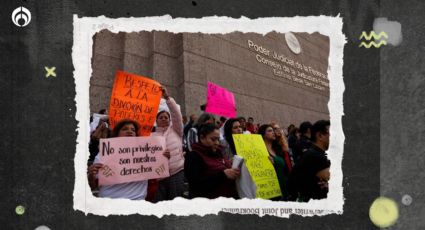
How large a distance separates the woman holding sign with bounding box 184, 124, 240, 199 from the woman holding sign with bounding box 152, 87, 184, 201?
0.30ft

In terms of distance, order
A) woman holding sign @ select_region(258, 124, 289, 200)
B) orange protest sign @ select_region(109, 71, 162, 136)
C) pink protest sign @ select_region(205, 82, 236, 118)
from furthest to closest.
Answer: pink protest sign @ select_region(205, 82, 236, 118) < woman holding sign @ select_region(258, 124, 289, 200) < orange protest sign @ select_region(109, 71, 162, 136)

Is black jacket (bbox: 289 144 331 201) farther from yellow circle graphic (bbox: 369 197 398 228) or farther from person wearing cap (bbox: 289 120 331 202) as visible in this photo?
yellow circle graphic (bbox: 369 197 398 228)

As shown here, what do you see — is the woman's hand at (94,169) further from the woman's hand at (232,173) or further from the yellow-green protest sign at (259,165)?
the yellow-green protest sign at (259,165)

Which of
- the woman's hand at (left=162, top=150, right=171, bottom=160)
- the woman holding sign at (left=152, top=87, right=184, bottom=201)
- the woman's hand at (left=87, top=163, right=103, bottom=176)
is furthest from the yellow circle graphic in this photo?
the woman's hand at (left=87, top=163, right=103, bottom=176)

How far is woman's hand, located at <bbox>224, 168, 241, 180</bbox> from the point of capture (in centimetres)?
312

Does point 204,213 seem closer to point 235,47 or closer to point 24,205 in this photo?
point 24,205

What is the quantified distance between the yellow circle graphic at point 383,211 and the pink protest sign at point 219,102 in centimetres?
147

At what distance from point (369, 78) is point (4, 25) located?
3144mm

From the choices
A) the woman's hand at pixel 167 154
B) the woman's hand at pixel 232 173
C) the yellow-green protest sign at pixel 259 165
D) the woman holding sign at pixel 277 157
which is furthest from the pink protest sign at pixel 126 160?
the woman holding sign at pixel 277 157

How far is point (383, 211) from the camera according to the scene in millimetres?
3029

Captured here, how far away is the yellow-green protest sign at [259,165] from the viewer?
3.15 m

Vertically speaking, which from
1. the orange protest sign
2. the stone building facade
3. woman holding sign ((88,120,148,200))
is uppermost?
the stone building facade

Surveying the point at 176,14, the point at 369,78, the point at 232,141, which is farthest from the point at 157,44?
the point at 369,78

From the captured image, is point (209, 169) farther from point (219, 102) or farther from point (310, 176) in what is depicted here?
point (310, 176)
